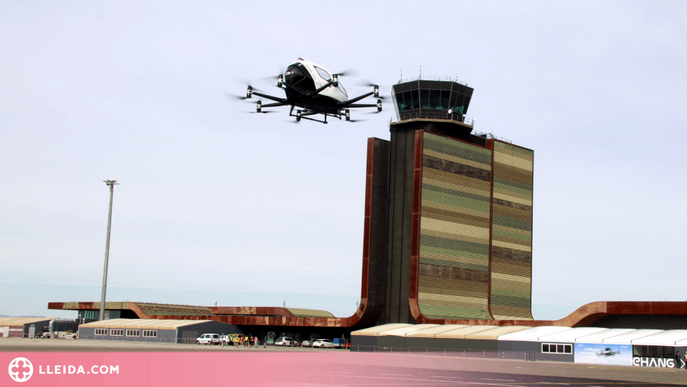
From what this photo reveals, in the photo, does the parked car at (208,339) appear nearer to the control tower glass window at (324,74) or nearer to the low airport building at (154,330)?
the low airport building at (154,330)

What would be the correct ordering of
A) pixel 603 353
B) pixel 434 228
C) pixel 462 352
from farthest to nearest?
pixel 434 228 → pixel 462 352 → pixel 603 353

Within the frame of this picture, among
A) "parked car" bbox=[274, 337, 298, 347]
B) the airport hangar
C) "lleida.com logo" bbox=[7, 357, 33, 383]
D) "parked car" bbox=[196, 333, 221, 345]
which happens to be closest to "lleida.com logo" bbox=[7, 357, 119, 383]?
"lleida.com logo" bbox=[7, 357, 33, 383]

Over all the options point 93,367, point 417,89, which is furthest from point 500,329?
point 93,367

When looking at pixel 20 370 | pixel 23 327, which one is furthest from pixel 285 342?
pixel 20 370

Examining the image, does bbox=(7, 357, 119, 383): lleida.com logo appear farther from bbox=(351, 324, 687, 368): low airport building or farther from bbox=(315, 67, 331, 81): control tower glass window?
bbox=(351, 324, 687, 368): low airport building

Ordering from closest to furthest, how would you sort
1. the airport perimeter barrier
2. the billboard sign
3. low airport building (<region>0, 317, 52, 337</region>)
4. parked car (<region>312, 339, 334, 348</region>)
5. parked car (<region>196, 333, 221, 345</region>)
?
→ the billboard sign
the airport perimeter barrier
parked car (<region>196, 333, 221, 345</region>)
parked car (<region>312, 339, 334, 348</region>)
low airport building (<region>0, 317, 52, 337</region>)

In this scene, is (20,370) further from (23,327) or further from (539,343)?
(23,327)
